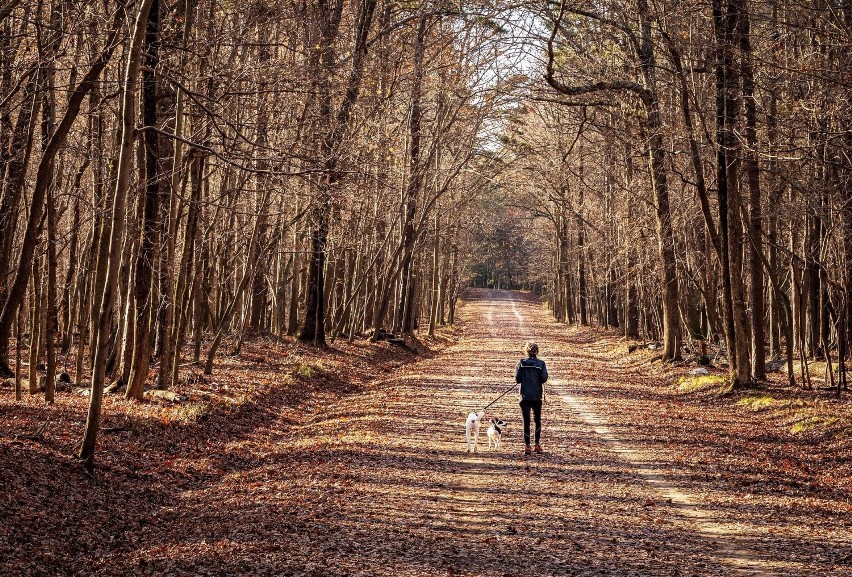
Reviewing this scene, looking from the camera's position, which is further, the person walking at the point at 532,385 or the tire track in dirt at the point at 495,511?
the person walking at the point at 532,385

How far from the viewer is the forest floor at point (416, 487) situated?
786 centimetres

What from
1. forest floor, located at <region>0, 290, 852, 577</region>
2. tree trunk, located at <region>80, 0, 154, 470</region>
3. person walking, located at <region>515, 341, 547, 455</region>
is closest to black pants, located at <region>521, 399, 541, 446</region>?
person walking, located at <region>515, 341, 547, 455</region>

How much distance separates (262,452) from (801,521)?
25.7ft

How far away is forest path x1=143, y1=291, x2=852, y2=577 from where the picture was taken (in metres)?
7.68

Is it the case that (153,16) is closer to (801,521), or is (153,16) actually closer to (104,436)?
(104,436)

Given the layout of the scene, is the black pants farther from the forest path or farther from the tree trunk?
the tree trunk

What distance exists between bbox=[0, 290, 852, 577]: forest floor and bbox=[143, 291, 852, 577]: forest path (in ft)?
0.11

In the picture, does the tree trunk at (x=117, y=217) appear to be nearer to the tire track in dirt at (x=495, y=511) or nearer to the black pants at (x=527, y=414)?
the tire track in dirt at (x=495, y=511)

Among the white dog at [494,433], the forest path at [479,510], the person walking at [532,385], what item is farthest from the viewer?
the person walking at [532,385]

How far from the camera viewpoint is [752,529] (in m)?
8.96

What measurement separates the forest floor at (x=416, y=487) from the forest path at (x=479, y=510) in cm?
3

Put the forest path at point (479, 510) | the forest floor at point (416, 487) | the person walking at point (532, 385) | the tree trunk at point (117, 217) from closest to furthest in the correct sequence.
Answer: the forest path at point (479, 510)
the forest floor at point (416, 487)
the tree trunk at point (117, 217)
the person walking at point (532, 385)

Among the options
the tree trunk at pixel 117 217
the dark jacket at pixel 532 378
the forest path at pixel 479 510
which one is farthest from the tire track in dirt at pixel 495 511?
→ the tree trunk at pixel 117 217

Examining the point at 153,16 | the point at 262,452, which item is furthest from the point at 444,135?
the point at 262,452
